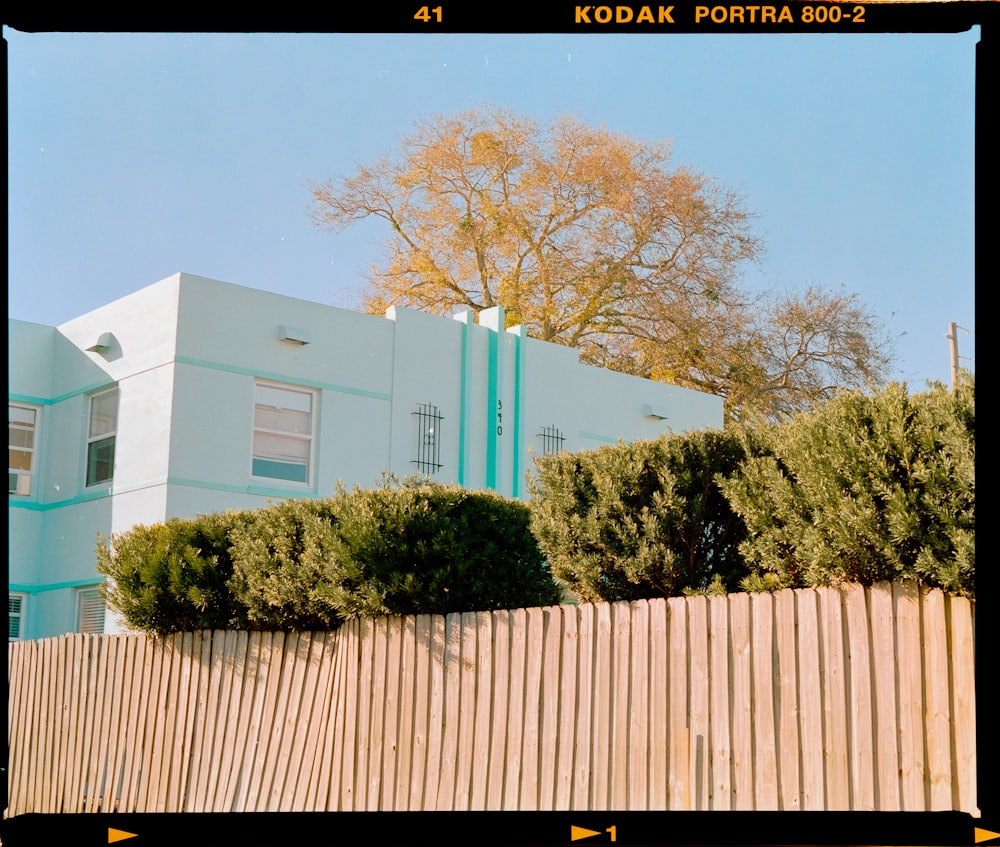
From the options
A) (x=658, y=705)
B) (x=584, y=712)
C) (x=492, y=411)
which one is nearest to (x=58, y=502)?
(x=492, y=411)

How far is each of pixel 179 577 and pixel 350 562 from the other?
5.81ft

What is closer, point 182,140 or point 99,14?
point 99,14

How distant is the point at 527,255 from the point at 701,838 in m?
22.7

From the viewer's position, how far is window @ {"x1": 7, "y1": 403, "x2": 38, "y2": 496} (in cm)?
1551

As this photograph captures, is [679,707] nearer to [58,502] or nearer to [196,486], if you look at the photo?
[196,486]

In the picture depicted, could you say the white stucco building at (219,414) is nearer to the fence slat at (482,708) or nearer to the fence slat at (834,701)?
the fence slat at (482,708)

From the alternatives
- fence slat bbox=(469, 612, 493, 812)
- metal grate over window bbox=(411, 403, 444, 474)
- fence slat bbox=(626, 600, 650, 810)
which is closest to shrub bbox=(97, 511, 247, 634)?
fence slat bbox=(469, 612, 493, 812)

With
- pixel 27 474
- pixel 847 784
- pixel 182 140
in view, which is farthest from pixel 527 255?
pixel 847 784

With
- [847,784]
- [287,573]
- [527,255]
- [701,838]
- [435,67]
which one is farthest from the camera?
[527,255]

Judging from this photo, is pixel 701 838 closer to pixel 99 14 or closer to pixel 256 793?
pixel 99 14

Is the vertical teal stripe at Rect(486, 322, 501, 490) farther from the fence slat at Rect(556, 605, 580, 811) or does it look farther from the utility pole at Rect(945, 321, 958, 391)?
the utility pole at Rect(945, 321, 958, 391)

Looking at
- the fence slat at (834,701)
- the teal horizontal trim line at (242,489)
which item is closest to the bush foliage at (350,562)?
the fence slat at (834,701)

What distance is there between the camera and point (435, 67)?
11.7 feet

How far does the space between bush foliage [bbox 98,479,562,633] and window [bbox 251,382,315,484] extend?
7043 millimetres
